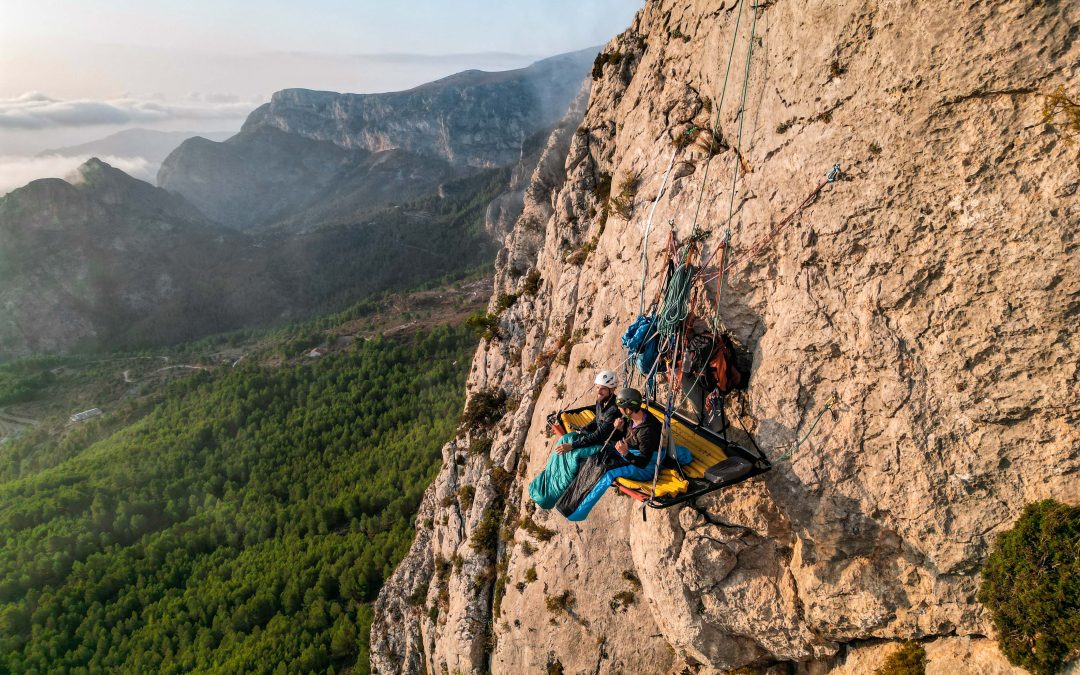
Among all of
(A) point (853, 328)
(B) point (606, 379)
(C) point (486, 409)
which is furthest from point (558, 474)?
(C) point (486, 409)

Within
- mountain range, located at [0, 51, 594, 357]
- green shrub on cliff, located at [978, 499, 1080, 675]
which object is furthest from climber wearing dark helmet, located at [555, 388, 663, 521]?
mountain range, located at [0, 51, 594, 357]

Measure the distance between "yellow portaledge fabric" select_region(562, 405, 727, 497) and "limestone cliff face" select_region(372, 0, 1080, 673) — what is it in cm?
98

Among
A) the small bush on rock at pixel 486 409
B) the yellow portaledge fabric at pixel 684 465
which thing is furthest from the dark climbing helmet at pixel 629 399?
the small bush on rock at pixel 486 409

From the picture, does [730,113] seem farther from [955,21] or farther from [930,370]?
[930,370]

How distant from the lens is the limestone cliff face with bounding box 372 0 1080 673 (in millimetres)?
6711

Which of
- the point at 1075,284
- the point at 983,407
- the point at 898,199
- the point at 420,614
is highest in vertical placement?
the point at 898,199

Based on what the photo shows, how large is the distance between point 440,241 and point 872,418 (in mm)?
164281

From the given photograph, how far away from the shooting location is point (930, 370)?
296 inches

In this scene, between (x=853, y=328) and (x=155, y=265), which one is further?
(x=155, y=265)

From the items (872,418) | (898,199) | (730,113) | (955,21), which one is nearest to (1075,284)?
(898,199)

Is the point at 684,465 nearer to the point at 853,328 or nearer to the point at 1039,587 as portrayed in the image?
the point at 853,328

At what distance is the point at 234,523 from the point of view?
52938 mm

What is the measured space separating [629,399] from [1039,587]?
229 inches

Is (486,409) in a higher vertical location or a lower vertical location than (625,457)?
lower
